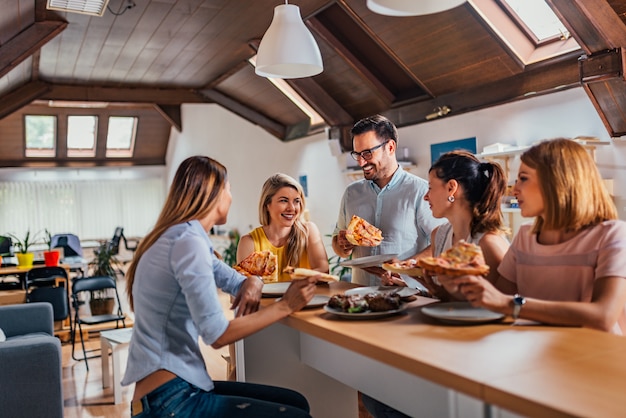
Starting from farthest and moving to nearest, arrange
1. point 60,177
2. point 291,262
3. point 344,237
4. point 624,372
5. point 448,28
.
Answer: point 60,177
point 448,28
point 291,262
point 344,237
point 624,372

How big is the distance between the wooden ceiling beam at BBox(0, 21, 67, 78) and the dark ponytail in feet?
14.3

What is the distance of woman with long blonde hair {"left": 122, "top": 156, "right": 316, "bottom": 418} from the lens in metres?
1.87

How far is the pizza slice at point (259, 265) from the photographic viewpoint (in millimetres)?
2535

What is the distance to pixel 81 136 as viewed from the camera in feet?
44.7

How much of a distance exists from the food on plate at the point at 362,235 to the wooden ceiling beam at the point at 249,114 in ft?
20.2

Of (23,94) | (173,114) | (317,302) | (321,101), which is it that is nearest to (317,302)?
(317,302)

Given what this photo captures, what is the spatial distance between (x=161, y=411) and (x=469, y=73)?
3.96 meters

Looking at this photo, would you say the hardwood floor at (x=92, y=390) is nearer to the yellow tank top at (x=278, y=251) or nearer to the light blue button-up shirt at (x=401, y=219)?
the yellow tank top at (x=278, y=251)

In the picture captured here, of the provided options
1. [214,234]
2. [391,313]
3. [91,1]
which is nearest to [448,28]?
[91,1]

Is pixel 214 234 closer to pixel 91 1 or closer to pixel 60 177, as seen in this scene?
pixel 60 177

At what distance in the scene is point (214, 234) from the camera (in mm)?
11805

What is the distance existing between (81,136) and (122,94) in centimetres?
548

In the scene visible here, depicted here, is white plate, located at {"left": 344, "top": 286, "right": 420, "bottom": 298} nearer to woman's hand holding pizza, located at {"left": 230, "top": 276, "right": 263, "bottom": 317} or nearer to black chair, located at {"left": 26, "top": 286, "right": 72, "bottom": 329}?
woman's hand holding pizza, located at {"left": 230, "top": 276, "right": 263, "bottom": 317}

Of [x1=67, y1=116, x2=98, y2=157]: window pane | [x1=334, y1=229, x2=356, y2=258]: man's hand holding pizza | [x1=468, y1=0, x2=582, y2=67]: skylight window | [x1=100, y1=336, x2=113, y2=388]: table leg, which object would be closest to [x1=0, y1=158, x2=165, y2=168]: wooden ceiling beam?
[x1=67, y1=116, x2=98, y2=157]: window pane
